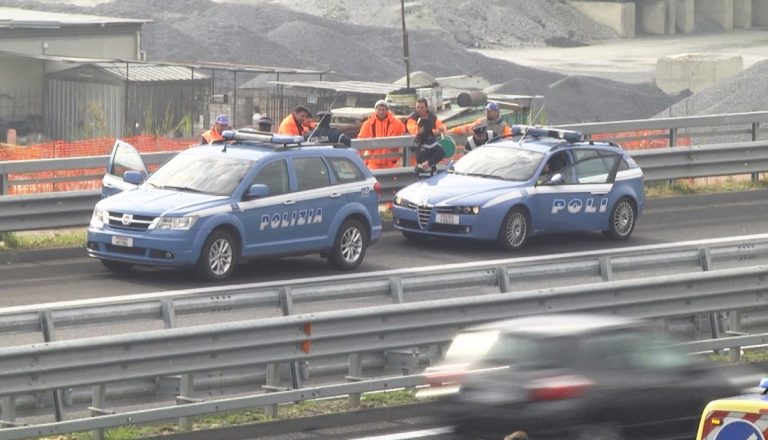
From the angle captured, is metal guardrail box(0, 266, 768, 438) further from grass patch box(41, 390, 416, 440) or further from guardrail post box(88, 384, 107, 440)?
grass patch box(41, 390, 416, 440)

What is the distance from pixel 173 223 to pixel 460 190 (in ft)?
14.8

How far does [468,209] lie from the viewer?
2112 cm

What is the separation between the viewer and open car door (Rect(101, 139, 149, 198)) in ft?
66.7

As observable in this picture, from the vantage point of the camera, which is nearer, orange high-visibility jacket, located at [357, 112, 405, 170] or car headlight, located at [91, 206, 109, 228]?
car headlight, located at [91, 206, 109, 228]

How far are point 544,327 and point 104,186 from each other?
1024cm

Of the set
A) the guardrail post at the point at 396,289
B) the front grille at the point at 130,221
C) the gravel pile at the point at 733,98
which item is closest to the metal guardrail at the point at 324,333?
the guardrail post at the point at 396,289

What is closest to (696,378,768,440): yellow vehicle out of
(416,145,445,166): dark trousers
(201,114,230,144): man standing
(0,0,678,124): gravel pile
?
(201,114,230,144): man standing

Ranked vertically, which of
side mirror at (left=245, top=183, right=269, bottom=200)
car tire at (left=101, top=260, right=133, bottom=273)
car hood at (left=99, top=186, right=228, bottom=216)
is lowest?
car tire at (left=101, top=260, right=133, bottom=273)

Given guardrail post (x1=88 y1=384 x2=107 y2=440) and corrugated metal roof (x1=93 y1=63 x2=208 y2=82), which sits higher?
corrugated metal roof (x1=93 y1=63 x2=208 y2=82)

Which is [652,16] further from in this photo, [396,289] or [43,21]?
[396,289]

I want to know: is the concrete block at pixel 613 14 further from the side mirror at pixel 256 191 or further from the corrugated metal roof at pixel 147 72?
the side mirror at pixel 256 191

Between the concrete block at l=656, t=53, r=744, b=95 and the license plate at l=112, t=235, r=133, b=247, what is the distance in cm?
4321

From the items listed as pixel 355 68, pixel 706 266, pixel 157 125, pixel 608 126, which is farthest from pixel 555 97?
pixel 706 266

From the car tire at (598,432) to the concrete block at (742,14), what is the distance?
7676 centimetres
